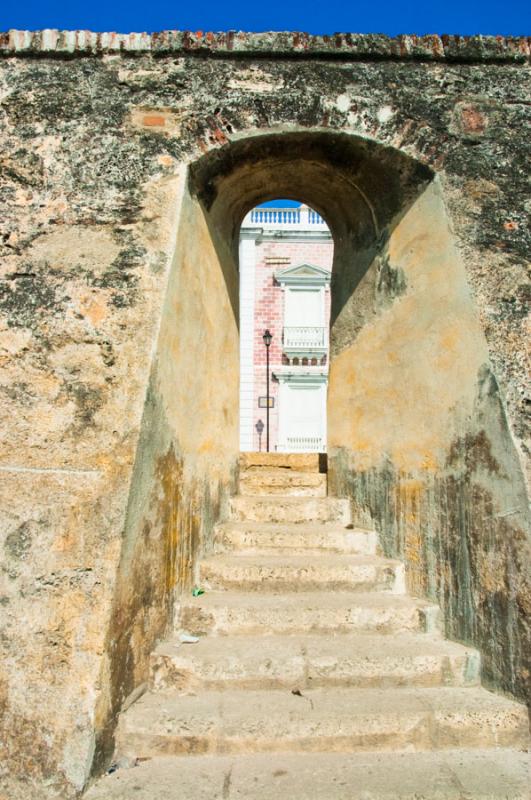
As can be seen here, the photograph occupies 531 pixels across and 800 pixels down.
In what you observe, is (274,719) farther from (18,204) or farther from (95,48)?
(95,48)

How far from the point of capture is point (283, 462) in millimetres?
5094

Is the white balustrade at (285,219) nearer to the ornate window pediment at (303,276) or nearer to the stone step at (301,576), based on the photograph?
the ornate window pediment at (303,276)

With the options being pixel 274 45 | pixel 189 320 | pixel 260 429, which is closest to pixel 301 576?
pixel 189 320

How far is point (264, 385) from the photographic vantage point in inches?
780

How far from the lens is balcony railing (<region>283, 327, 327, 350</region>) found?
19969mm

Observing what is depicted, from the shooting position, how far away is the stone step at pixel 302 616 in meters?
3.07

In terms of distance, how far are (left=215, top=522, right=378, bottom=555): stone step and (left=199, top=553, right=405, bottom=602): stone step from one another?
0.29 metres

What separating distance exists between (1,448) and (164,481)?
0.79m

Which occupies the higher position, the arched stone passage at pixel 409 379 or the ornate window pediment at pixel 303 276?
the ornate window pediment at pixel 303 276

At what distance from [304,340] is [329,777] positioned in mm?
18256

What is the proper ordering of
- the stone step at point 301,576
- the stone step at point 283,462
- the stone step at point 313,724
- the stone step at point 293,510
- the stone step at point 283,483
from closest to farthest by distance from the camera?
1. the stone step at point 313,724
2. the stone step at point 301,576
3. the stone step at point 293,510
4. the stone step at point 283,483
5. the stone step at point 283,462

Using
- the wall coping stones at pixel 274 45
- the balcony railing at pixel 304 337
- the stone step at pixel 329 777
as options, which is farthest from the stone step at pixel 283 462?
the balcony railing at pixel 304 337

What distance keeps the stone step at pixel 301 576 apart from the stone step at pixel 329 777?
43.7 inches

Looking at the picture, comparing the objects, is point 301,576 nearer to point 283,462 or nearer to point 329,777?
point 329,777
